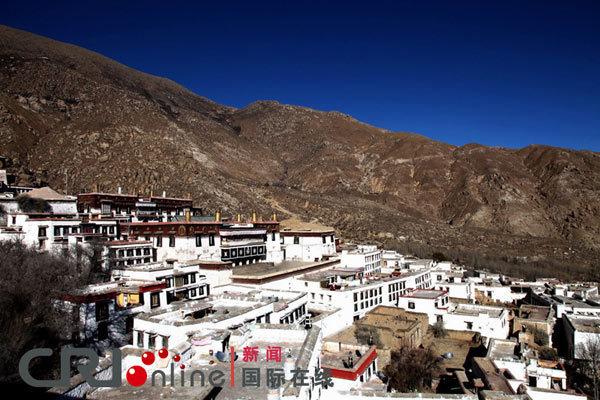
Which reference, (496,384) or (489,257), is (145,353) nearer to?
(496,384)

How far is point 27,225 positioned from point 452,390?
80.6 feet

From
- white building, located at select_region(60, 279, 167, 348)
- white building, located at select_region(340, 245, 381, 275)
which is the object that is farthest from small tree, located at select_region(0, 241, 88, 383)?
white building, located at select_region(340, 245, 381, 275)

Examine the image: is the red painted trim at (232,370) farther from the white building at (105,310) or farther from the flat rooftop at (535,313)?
the flat rooftop at (535,313)

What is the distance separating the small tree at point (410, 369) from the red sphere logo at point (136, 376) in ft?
42.4

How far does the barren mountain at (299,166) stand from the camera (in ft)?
226

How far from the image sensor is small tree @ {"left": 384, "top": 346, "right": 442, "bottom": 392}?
2027 centimetres

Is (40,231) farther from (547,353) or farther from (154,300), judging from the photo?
(547,353)

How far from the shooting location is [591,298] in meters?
35.9

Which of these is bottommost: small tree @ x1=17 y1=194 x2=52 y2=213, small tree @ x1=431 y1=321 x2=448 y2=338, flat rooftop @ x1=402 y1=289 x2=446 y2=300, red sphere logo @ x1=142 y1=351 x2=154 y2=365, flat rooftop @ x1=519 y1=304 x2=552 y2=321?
small tree @ x1=431 y1=321 x2=448 y2=338

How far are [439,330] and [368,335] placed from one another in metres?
5.99

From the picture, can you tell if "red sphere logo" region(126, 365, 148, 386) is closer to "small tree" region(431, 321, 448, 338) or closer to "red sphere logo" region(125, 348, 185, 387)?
"red sphere logo" region(125, 348, 185, 387)

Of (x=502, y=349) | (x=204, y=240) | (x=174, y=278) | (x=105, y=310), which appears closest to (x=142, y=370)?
(x=105, y=310)

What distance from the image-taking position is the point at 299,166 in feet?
433

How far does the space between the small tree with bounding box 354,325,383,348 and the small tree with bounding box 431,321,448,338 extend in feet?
16.3
